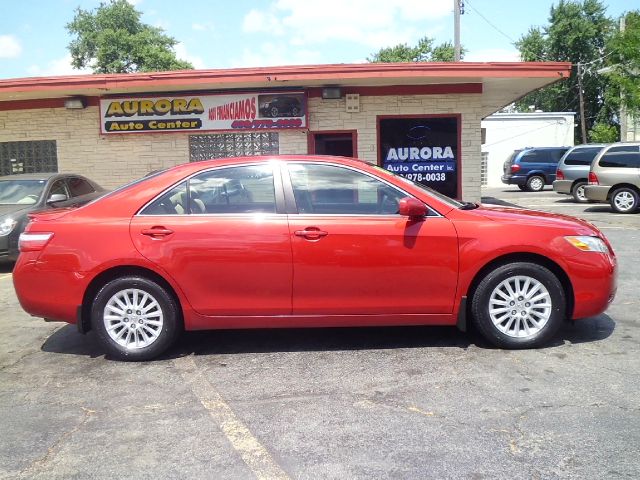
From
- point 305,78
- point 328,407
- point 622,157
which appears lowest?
point 328,407

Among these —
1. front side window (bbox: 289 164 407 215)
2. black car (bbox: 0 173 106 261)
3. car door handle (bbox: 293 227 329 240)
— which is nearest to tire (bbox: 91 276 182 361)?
car door handle (bbox: 293 227 329 240)

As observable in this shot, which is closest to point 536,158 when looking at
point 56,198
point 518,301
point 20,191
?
point 56,198

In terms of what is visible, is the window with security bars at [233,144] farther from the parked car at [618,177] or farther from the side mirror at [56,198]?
the parked car at [618,177]

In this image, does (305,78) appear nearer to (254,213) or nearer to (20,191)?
(20,191)

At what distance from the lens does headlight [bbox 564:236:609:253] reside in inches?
188

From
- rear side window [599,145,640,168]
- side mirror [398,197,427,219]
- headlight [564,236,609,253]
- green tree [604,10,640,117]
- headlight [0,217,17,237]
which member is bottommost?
headlight [564,236,609,253]

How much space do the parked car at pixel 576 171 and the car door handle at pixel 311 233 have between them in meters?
16.5

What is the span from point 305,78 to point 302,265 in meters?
7.39

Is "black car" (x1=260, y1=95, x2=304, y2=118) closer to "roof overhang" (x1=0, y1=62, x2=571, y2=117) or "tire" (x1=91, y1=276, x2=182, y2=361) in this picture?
"roof overhang" (x1=0, y1=62, x2=571, y2=117)

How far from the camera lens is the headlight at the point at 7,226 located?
8719 mm

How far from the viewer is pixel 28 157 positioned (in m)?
13.7

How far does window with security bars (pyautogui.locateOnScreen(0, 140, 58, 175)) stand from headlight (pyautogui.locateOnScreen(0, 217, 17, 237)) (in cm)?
499

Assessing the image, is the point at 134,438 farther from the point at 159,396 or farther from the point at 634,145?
the point at 634,145

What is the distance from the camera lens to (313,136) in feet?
42.1
